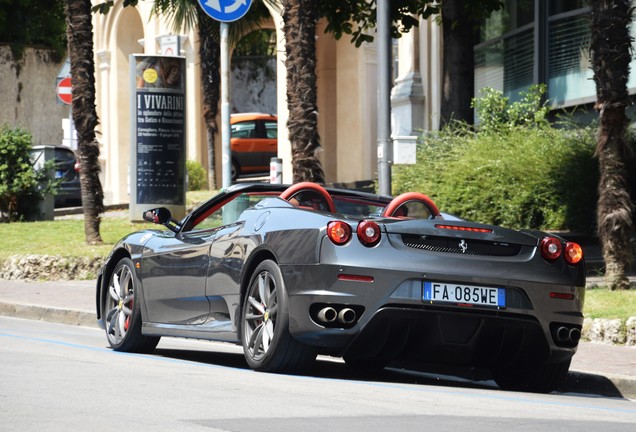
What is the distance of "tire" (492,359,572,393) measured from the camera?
923 centimetres

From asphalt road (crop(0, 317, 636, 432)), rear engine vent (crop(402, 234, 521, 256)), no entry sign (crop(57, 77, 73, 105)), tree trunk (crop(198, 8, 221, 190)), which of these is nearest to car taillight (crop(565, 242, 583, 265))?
rear engine vent (crop(402, 234, 521, 256))

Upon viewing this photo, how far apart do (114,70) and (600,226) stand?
1124 inches

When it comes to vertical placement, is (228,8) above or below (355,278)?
above

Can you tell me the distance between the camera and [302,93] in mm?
16922

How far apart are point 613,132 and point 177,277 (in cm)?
571

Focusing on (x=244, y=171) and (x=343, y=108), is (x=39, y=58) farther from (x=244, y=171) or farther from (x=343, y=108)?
(x=343, y=108)

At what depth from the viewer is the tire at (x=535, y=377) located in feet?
30.3

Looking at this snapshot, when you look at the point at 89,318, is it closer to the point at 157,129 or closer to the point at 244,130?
the point at 157,129

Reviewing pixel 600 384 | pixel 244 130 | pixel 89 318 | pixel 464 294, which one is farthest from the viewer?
pixel 244 130

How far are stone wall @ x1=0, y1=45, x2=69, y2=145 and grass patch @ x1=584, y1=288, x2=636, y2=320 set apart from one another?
41084 mm

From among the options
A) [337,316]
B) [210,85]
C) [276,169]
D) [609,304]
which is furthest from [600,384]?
[210,85]

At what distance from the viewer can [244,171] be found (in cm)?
4228

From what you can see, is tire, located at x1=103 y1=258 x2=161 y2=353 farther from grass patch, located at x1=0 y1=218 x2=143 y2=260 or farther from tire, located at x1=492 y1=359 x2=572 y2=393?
grass patch, located at x1=0 y1=218 x2=143 y2=260

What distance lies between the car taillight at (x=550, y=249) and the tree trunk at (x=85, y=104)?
1255 centimetres
